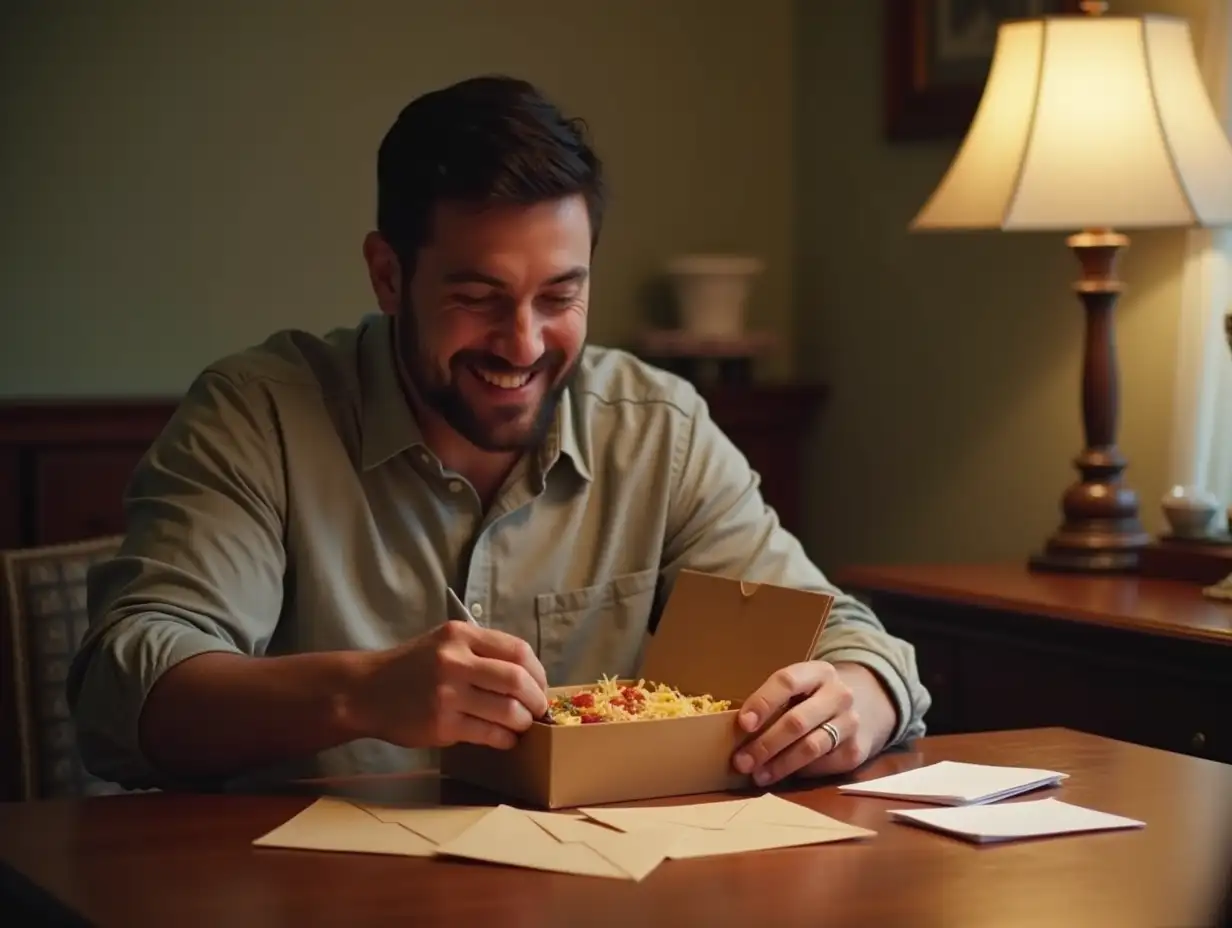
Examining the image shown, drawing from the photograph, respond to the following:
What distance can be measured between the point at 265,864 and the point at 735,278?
8.23 feet

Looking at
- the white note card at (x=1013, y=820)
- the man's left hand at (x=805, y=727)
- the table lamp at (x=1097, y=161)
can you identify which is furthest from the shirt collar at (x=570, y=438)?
the table lamp at (x=1097, y=161)

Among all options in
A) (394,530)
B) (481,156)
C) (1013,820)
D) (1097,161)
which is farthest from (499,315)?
(1097,161)

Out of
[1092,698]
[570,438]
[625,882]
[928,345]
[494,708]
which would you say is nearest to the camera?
[625,882]

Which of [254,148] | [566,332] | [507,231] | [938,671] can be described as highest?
[254,148]

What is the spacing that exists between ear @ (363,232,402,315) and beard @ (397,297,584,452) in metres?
Answer: 0.03

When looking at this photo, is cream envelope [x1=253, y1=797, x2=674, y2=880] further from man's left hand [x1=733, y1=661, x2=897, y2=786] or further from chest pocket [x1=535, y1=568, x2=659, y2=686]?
chest pocket [x1=535, y1=568, x2=659, y2=686]

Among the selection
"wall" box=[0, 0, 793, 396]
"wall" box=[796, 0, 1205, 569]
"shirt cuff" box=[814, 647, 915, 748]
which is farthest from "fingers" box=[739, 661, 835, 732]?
"wall" box=[0, 0, 793, 396]

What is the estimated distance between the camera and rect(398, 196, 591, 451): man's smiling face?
1.91 meters

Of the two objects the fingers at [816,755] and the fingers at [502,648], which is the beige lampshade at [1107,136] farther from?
the fingers at [502,648]

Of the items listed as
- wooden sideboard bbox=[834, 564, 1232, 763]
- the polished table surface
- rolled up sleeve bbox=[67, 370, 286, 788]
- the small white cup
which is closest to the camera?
the polished table surface

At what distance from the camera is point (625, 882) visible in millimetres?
1329

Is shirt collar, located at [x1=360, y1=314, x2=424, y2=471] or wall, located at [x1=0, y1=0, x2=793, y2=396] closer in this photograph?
shirt collar, located at [x1=360, y1=314, x2=424, y2=471]

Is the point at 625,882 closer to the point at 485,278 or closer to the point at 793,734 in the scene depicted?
the point at 793,734

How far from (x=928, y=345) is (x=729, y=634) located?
187 cm
